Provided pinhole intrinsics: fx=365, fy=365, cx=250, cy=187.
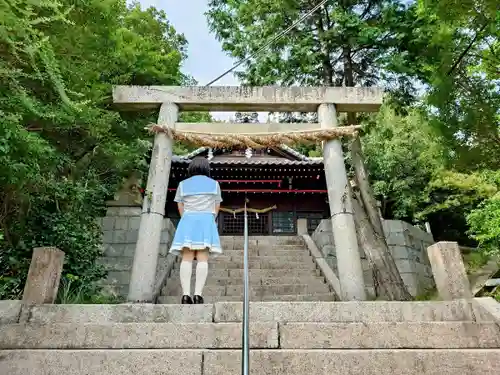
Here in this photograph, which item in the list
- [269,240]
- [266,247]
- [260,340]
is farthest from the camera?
[269,240]

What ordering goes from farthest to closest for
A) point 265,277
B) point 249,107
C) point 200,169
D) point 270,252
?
1. point 270,252
2. point 265,277
3. point 249,107
4. point 200,169

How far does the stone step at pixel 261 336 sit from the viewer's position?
3258 millimetres

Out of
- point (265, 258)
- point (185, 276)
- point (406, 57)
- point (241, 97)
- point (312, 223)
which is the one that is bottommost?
point (185, 276)

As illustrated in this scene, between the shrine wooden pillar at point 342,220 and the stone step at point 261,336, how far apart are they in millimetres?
1728

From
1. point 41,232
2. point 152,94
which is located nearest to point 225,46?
point 152,94

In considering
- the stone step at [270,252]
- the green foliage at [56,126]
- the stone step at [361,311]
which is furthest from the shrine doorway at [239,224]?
the stone step at [361,311]

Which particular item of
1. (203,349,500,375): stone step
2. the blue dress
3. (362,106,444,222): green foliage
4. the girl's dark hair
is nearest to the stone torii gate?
the girl's dark hair

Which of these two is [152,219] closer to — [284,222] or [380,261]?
[380,261]

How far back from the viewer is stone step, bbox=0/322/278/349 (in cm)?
325

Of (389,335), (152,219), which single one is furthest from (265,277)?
(389,335)

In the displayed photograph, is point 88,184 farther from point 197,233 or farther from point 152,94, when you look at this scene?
point 197,233

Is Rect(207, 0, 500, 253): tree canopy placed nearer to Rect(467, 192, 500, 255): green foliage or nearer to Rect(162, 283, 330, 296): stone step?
Rect(467, 192, 500, 255): green foliage

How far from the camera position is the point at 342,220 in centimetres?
554

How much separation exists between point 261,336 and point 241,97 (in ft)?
13.8
